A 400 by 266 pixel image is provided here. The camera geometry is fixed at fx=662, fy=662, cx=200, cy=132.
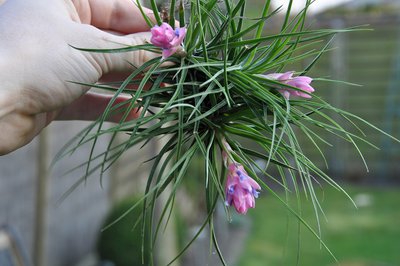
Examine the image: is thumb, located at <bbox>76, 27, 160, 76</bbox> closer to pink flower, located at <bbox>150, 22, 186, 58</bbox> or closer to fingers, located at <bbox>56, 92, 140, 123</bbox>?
pink flower, located at <bbox>150, 22, 186, 58</bbox>

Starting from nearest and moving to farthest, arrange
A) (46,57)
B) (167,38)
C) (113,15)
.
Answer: (167,38) < (46,57) < (113,15)

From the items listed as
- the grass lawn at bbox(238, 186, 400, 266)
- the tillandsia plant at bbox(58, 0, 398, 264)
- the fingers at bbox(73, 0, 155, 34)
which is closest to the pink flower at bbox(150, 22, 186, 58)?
the tillandsia plant at bbox(58, 0, 398, 264)

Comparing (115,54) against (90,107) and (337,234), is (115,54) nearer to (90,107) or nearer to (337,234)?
(90,107)

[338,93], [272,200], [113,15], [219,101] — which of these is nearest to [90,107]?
[113,15]

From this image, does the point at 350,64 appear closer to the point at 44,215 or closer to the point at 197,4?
the point at 44,215

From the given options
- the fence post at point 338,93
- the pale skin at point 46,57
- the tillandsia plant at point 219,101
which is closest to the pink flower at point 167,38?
the tillandsia plant at point 219,101

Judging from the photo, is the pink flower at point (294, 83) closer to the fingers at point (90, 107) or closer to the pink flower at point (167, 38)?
the pink flower at point (167, 38)
